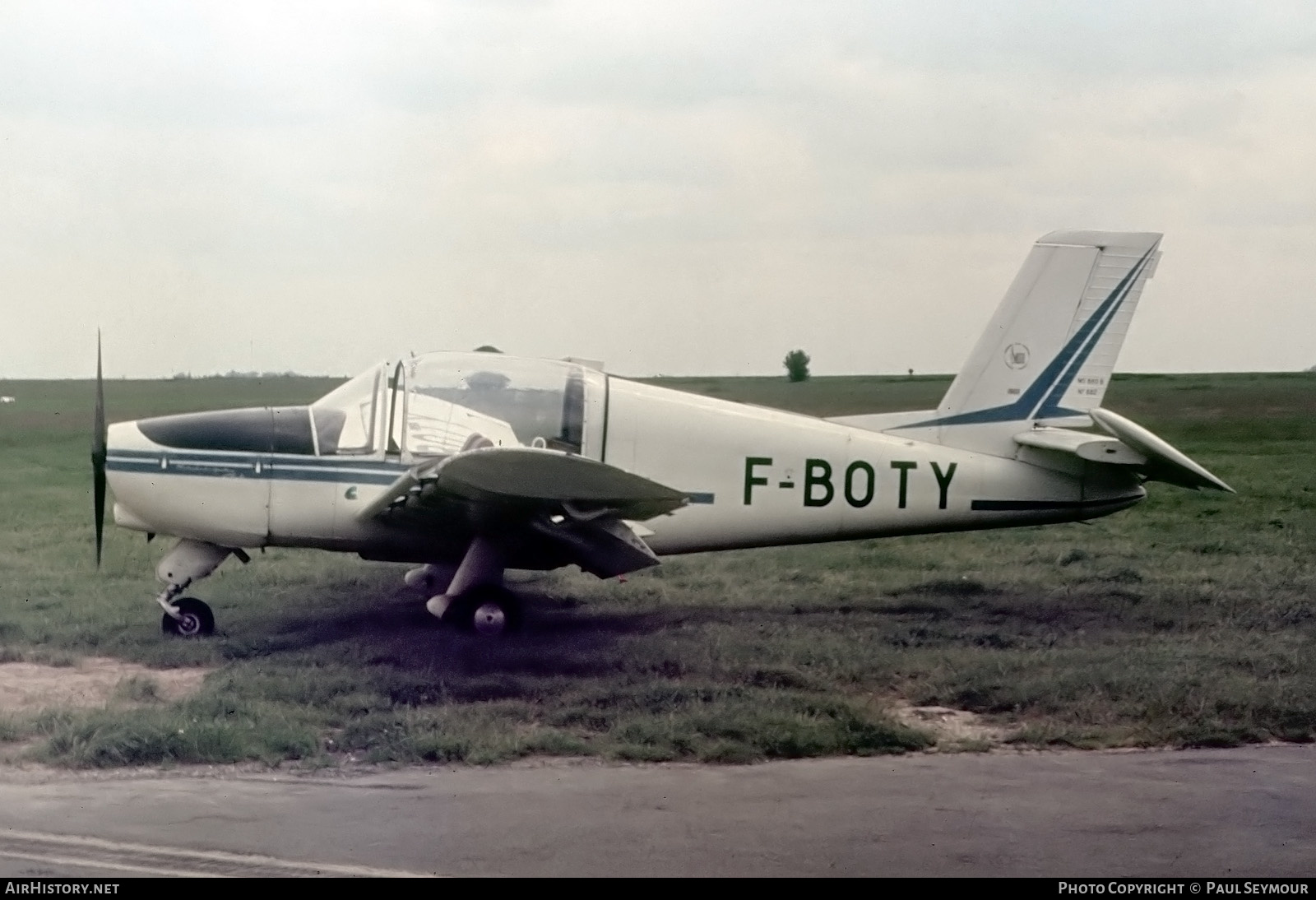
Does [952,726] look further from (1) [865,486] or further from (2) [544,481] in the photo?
(1) [865,486]

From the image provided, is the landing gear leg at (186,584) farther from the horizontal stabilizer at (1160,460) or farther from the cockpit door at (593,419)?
the horizontal stabilizer at (1160,460)

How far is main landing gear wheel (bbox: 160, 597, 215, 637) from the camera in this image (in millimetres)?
7574

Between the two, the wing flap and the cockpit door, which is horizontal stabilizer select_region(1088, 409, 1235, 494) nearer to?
the wing flap

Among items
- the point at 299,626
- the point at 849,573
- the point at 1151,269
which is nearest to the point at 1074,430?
the point at 1151,269

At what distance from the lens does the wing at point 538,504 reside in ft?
21.7

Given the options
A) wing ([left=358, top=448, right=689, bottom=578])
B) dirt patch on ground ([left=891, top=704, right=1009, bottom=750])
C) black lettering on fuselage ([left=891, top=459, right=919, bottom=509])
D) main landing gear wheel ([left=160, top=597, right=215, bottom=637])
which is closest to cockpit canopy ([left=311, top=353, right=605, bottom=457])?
wing ([left=358, top=448, right=689, bottom=578])

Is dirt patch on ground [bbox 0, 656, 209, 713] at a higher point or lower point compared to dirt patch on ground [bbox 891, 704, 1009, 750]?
lower

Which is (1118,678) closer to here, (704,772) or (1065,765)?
(1065,765)

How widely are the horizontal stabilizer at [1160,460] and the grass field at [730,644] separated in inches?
35.3

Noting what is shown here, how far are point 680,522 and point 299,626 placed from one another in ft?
8.32

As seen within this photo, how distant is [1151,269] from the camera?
849cm

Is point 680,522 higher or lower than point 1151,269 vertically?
A: lower

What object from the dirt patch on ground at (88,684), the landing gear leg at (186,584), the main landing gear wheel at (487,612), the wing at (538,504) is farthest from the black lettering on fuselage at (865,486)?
the dirt patch on ground at (88,684)

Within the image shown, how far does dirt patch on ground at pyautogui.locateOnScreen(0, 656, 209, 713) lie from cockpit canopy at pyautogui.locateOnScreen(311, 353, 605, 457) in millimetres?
1668
